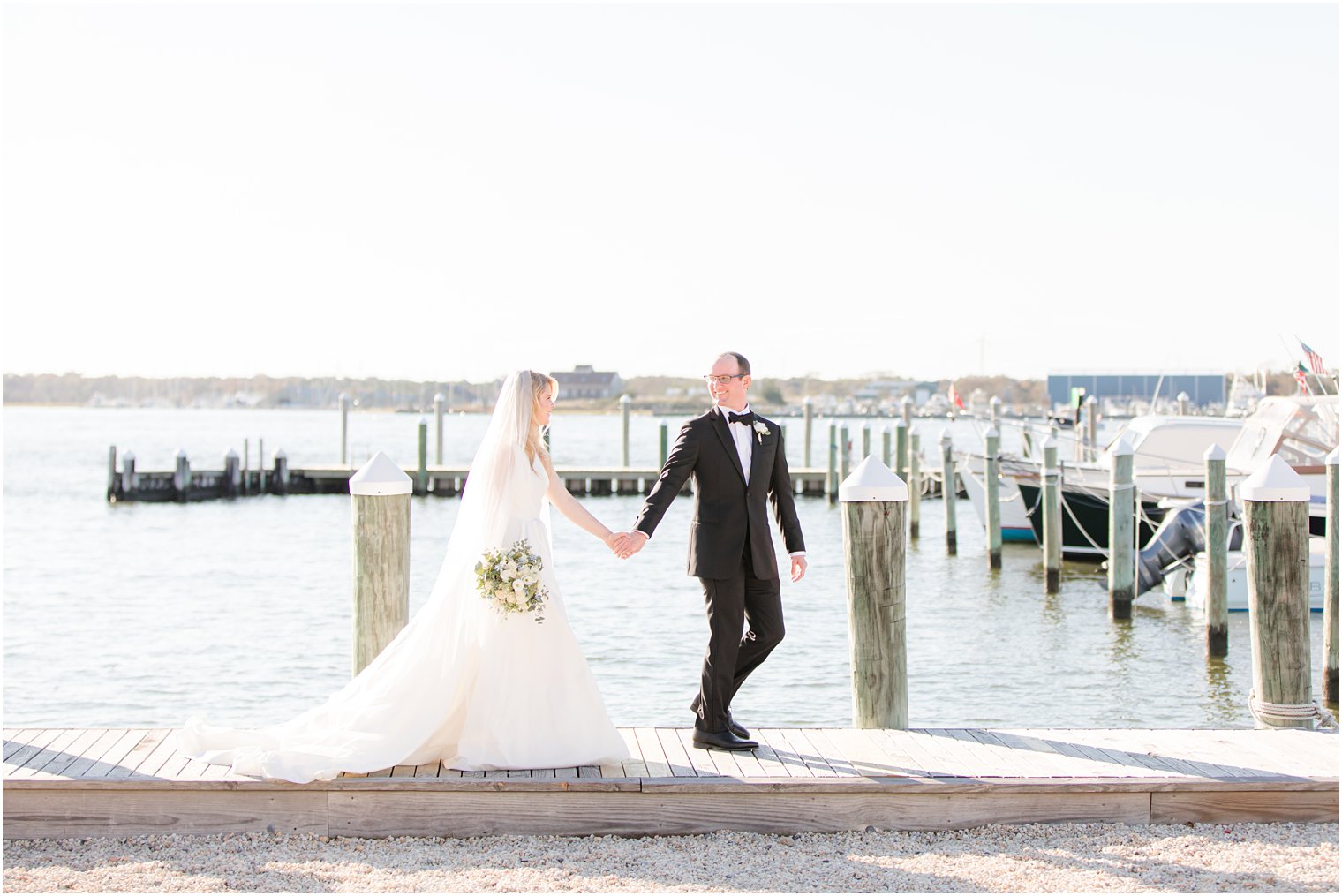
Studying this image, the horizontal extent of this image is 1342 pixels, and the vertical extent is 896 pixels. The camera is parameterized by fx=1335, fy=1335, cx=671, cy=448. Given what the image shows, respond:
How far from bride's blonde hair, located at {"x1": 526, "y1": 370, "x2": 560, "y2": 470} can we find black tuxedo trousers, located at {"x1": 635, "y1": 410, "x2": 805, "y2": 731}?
20.4 inches

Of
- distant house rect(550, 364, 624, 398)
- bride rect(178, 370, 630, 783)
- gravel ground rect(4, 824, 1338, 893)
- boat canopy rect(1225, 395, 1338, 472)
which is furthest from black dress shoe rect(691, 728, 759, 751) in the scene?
distant house rect(550, 364, 624, 398)

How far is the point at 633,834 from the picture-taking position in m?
5.28

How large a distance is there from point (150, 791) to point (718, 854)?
2.21 metres

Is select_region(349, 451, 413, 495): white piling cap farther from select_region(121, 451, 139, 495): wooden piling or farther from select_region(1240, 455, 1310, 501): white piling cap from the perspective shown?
select_region(121, 451, 139, 495): wooden piling

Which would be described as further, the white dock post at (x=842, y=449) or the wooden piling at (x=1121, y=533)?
the white dock post at (x=842, y=449)

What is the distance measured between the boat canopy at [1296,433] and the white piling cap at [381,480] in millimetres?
15533

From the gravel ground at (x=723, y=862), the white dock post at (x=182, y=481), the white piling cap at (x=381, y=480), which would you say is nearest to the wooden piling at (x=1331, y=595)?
the gravel ground at (x=723, y=862)

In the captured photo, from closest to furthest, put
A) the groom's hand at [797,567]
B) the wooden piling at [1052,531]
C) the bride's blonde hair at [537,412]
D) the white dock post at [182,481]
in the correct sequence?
the bride's blonde hair at [537,412] → the groom's hand at [797,567] → the wooden piling at [1052,531] → the white dock post at [182,481]

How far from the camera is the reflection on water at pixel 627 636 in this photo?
11.9m

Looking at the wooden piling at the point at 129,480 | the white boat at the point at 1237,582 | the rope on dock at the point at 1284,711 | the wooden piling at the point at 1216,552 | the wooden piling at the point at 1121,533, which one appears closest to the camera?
the rope on dock at the point at 1284,711

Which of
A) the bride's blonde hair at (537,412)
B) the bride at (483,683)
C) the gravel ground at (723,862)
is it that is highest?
the bride's blonde hair at (537,412)

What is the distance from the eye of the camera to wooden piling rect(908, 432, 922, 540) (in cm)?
2589

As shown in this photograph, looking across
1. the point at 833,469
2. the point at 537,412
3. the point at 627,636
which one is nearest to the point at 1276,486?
the point at 537,412

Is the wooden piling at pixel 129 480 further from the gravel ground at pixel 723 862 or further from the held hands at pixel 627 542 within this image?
the held hands at pixel 627 542
